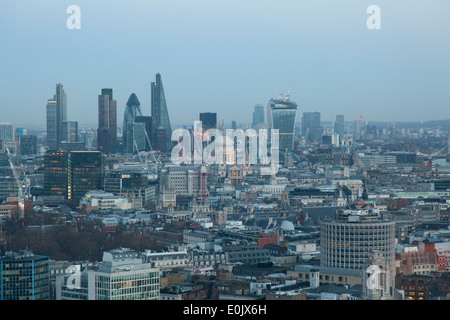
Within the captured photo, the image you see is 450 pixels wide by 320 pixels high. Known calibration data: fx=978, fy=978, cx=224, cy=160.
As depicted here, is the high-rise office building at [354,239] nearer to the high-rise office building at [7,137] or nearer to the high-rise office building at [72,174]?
the high-rise office building at [72,174]

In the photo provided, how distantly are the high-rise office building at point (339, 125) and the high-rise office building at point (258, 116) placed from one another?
10.3 m

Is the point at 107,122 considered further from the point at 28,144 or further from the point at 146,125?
the point at 28,144

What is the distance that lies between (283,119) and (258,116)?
515 centimetres

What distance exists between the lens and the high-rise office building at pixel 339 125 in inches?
2514

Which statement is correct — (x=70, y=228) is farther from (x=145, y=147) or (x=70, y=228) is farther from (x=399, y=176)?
(x=145, y=147)

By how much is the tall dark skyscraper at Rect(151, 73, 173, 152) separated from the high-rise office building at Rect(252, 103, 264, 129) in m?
7.52

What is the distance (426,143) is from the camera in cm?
5581

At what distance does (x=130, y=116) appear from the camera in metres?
65.2

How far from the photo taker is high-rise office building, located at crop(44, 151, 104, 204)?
36.2m

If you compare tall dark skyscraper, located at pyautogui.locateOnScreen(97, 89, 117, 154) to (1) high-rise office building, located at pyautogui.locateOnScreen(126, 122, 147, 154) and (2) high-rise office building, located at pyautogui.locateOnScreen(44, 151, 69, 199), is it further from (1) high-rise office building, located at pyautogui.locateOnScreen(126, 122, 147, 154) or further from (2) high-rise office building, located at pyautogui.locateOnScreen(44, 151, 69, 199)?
(2) high-rise office building, located at pyautogui.locateOnScreen(44, 151, 69, 199)

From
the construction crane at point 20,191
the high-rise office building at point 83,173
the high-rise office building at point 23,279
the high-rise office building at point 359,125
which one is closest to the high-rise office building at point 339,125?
the high-rise office building at point 359,125

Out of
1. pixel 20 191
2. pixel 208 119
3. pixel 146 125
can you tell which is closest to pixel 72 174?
pixel 20 191
